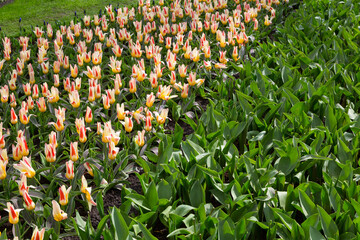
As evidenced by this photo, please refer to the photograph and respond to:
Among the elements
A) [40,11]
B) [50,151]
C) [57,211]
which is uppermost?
[40,11]

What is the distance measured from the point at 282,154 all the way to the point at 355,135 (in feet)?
1.94

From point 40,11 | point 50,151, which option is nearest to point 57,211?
point 50,151

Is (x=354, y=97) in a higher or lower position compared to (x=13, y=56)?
lower

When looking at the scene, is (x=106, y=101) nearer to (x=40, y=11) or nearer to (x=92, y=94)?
(x=92, y=94)

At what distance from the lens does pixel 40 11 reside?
27.0ft

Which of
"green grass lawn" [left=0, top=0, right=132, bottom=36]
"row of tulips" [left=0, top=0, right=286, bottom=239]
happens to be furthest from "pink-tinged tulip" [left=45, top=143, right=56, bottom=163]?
"green grass lawn" [left=0, top=0, right=132, bottom=36]

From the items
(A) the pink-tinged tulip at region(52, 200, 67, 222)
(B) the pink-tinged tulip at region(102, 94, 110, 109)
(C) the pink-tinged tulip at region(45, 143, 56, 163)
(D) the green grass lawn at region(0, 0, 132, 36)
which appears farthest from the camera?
(D) the green grass lawn at region(0, 0, 132, 36)

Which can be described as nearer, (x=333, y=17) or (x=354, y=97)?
(x=354, y=97)

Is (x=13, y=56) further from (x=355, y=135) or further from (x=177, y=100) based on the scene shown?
(x=355, y=135)

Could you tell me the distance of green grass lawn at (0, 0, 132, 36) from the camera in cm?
758

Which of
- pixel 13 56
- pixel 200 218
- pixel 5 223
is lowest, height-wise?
pixel 5 223

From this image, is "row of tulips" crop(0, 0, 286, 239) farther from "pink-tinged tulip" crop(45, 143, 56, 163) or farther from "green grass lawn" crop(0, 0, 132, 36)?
"green grass lawn" crop(0, 0, 132, 36)

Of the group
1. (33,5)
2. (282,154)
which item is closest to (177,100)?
(282,154)

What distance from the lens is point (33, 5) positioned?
8672 millimetres
